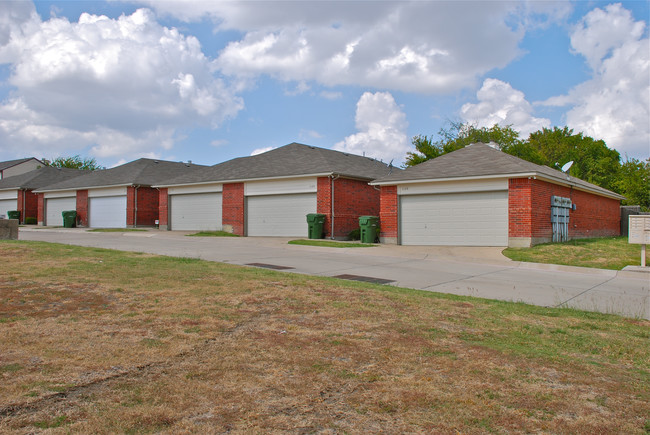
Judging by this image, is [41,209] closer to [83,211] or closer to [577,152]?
[83,211]

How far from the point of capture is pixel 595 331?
6.20 metres

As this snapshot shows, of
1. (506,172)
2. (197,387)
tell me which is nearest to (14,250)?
(197,387)

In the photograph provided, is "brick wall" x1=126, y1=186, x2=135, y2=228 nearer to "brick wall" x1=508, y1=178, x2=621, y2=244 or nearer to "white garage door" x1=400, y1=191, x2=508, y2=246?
"white garage door" x1=400, y1=191, x2=508, y2=246

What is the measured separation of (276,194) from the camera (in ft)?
82.0

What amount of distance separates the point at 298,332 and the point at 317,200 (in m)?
18.2

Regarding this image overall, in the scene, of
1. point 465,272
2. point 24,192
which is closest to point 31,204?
point 24,192

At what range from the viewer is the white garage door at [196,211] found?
27.7 metres

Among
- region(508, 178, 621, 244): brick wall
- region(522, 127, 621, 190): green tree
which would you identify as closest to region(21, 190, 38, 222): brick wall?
region(508, 178, 621, 244): brick wall

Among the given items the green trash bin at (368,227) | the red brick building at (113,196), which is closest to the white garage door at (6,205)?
the red brick building at (113,196)

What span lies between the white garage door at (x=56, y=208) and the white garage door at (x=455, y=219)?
90.2 feet

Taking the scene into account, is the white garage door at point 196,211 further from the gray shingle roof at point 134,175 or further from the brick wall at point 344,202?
the brick wall at point 344,202

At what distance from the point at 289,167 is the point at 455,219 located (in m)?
9.71

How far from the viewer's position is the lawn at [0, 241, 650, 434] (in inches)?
131

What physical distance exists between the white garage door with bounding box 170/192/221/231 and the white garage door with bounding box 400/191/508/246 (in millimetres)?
11831
